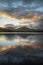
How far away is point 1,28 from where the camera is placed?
1.26 meters

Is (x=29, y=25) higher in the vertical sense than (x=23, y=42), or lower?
higher

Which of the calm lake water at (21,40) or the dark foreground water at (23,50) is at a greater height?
the calm lake water at (21,40)

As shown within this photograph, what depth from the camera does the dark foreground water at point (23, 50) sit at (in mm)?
1235

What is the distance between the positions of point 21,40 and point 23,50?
82 millimetres

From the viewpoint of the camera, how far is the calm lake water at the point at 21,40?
124 cm

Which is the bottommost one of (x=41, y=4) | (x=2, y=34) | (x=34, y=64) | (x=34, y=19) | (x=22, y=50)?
(x=34, y=64)

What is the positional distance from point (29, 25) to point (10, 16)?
17cm

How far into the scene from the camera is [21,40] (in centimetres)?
125

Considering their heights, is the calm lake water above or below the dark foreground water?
above

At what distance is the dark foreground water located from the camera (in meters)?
1.24

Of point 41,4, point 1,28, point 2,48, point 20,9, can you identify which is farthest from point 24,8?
point 2,48

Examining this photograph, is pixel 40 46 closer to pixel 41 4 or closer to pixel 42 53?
pixel 42 53

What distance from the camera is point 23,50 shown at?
1.24 meters

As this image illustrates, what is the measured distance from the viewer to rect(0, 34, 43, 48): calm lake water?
1.24m
